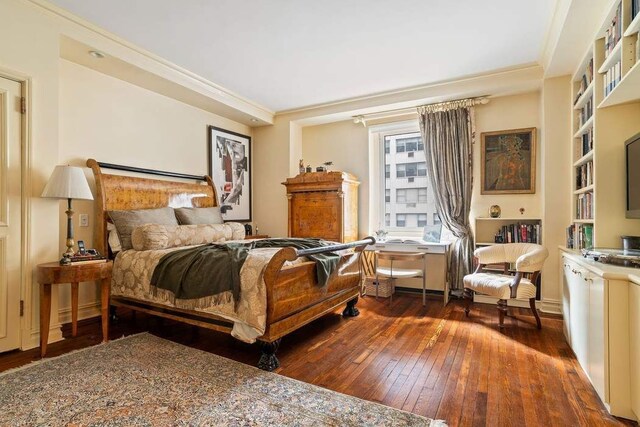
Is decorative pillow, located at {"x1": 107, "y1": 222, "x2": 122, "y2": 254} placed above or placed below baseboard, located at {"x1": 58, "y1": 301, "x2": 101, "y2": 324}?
above

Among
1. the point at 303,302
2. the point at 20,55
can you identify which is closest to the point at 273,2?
the point at 20,55

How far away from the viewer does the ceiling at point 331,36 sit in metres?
2.62

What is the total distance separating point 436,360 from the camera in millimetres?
2455

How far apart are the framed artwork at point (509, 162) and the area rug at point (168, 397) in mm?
3243

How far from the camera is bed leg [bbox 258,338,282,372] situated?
2266 mm

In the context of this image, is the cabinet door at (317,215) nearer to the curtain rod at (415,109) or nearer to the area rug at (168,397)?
the curtain rod at (415,109)

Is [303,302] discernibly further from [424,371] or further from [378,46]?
[378,46]

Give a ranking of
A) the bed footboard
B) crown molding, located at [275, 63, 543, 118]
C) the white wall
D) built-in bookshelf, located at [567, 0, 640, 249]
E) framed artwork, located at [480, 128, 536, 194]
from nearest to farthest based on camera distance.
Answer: built-in bookshelf, located at [567, 0, 640, 249] < the bed footboard < the white wall < crown molding, located at [275, 63, 543, 118] < framed artwork, located at [480, 128, 536, 194]

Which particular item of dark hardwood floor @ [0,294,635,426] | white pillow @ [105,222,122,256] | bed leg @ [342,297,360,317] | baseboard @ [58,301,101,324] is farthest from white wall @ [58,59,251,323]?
bed leg @ [342,297,360,317]

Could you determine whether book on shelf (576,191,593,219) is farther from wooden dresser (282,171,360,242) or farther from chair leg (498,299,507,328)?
wooden dresser (282,171,360,242)

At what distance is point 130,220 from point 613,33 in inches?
167

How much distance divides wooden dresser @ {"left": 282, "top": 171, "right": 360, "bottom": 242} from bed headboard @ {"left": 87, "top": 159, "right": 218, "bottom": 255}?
115 cm

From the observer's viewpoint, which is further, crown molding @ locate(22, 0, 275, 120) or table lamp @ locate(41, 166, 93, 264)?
crown molding @ locate(22, 0, 275, 120)

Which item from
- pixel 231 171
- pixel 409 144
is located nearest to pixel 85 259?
pixel 231 171
